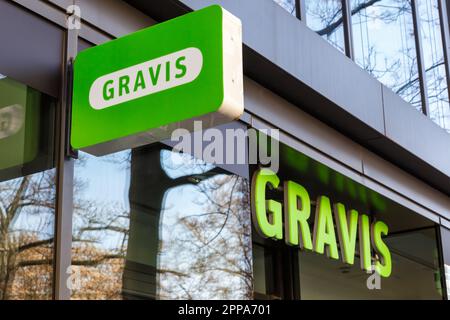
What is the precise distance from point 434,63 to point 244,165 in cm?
520

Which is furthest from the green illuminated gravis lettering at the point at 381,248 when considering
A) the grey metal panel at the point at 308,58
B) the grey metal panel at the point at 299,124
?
the grey metal panel at the point at 308,58

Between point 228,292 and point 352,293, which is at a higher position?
point 352,293

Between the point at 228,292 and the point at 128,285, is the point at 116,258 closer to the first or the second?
the point at 128,285

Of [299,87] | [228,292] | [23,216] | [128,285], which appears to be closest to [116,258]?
[128,285]

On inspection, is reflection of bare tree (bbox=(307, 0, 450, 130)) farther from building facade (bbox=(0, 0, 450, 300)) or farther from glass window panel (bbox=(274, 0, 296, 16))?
glass window panel (bbox=(274, 0, 296, 16))

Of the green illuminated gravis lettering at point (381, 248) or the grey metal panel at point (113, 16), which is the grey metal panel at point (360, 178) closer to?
the green illuminated gravis lettering at point (381, 248)

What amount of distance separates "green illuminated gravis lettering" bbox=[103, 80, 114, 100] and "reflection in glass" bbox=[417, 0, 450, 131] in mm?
6543

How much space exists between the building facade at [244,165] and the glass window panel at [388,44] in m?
0.03

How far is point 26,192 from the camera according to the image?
17.4ft

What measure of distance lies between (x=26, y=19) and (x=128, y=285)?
1900 mm

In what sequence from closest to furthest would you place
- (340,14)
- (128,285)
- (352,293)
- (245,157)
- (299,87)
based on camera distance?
1. (128,285)
2. (245,157)
3. (299,87)
4. (340,14)
5. (352,293)

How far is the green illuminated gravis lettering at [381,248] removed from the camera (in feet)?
33.4
